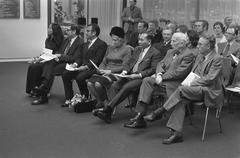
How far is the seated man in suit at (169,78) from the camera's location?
16.1 ft

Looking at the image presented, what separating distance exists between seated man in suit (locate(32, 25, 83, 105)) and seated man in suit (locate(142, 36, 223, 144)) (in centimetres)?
221

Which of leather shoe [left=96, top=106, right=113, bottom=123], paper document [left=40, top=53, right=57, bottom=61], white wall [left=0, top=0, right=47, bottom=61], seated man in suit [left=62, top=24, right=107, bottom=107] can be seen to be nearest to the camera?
leather shoe [left=96, top=106, right=113, bottom=123]

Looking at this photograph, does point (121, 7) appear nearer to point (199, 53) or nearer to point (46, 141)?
point (199, 53)

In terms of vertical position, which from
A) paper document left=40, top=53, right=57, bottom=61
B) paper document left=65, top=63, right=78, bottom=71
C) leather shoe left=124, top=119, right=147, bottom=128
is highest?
paper document left=40, top=53, right=57, bottom=61

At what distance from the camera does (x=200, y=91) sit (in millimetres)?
4559

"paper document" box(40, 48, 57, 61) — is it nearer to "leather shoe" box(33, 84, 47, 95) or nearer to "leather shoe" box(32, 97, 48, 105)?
"leather shoe" box(33, 84, 47, 95)

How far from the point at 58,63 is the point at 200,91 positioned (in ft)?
9.30

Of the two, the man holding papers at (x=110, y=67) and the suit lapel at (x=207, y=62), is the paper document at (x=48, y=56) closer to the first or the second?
the man holding papers at (x=110, y=67)

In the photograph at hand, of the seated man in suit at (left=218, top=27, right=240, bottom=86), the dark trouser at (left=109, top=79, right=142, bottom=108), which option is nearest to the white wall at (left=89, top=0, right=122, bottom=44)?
the seated man in suit at (left=218, top=27, right=240, bottom=86)

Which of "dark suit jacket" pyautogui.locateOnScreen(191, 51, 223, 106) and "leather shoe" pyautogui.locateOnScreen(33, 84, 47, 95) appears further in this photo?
"leather shoe" pyautogui.locateOnScreen(33, 84, 47, 95)

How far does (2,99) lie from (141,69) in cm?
254

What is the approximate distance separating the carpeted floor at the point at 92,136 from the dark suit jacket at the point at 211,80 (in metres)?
0.51

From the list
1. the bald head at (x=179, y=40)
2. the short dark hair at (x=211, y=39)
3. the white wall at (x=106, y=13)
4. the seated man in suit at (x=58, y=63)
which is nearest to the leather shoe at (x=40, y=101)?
the seated man in suit at (x=58, y=63)

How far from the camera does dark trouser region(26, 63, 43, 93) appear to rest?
261 inches
